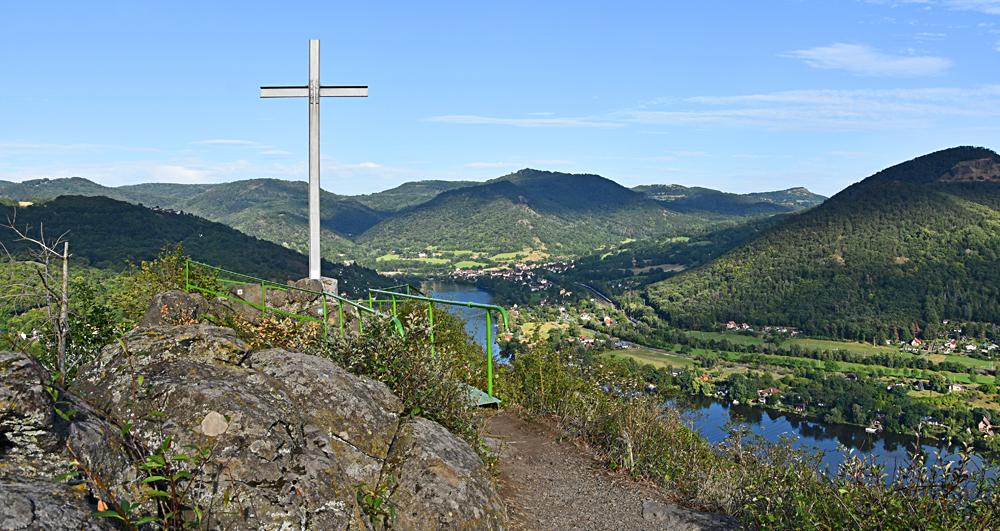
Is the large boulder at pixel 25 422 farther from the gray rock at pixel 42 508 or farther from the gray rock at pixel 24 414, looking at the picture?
the gray rock at pixel 42 508

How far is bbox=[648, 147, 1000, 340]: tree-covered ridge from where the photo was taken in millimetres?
96188

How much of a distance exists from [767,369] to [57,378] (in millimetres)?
82968

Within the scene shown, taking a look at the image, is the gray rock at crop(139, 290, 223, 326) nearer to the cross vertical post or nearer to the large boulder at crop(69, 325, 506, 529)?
the large boulder at crop(69, 325, 506, 529)

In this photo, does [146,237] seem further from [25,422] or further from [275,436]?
[25,422]

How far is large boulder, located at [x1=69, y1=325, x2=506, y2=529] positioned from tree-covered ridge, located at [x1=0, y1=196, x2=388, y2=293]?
46750 millimetres

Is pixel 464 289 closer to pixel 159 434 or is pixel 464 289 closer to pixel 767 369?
pixel 767 369

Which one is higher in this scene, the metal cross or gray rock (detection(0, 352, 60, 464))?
the metal cross

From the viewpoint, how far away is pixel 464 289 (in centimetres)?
12650

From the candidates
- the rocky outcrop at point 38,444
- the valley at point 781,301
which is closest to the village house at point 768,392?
the valley at point 781,301

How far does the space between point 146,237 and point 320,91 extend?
57969 millimetres

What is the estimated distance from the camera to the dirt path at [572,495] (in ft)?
19.8

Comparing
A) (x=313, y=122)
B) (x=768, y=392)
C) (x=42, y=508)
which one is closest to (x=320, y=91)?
(x=313, y=122)

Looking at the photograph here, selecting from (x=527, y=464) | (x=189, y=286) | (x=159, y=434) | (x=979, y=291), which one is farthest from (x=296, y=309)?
(x=979, y=291)

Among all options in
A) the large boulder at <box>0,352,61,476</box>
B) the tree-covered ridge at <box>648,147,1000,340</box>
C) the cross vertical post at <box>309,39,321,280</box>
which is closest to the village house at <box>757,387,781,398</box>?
the tree-covered ridge at <box>648,147,1000,340</box>
